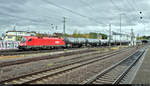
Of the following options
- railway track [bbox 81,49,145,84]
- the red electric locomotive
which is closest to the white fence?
the red electric locomotive

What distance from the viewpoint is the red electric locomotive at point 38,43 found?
1064 inches

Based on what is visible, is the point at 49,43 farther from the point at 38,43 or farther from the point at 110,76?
the point at 110,76

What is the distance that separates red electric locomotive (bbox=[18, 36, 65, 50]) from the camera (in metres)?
27.0

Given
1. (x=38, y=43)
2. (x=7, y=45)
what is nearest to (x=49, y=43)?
(x=38, y=43)

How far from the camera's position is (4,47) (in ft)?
107

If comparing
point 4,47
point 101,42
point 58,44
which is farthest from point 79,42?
point 4,47

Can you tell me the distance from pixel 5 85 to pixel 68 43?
114 feet

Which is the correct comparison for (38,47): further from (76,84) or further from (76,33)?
(76,33)

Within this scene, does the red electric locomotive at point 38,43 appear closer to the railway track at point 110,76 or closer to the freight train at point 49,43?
the freight train at point 49,43

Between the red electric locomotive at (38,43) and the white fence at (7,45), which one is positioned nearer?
the red electric locomotive at (38,43)

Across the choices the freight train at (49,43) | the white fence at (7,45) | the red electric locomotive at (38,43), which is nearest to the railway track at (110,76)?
the red electric locomotive at (38,43)

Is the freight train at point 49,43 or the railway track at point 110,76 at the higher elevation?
the freight train at point 49,43

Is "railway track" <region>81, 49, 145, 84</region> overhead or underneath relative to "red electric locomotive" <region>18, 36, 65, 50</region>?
underneath

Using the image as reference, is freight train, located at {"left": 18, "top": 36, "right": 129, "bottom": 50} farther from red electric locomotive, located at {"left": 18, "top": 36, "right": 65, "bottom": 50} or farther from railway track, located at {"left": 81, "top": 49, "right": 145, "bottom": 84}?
railway track, located at {"left": 81, "top": 49, "right": 145, "bottom": 84}
